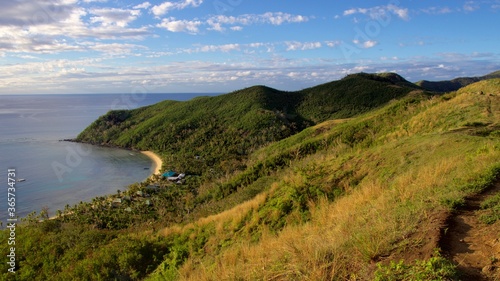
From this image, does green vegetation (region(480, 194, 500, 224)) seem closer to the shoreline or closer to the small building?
the small building

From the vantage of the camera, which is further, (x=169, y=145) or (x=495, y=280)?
(x=169, y=145)

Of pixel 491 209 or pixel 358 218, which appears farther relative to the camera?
pixel 358 218

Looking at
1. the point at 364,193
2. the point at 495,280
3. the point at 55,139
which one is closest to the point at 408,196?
the point at 364,193

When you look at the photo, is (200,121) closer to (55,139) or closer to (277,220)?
(55,139)

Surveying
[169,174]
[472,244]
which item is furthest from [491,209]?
[169,174]

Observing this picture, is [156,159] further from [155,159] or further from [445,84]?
[445,84]
